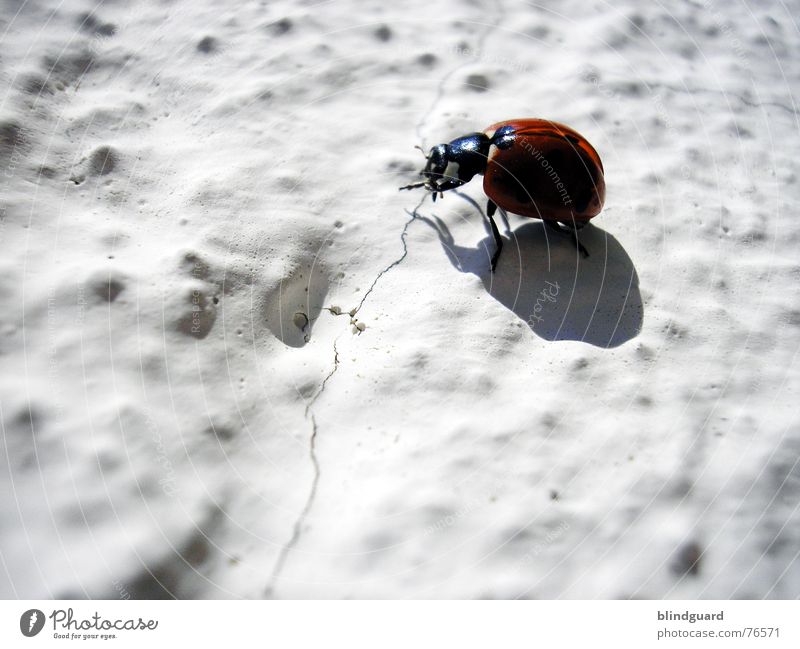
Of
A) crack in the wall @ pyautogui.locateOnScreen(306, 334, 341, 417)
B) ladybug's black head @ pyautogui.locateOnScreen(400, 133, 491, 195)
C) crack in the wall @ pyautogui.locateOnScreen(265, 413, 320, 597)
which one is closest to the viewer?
crack in the wall @ pyautogui.locateOnScreen(265, 413, 320, 597)

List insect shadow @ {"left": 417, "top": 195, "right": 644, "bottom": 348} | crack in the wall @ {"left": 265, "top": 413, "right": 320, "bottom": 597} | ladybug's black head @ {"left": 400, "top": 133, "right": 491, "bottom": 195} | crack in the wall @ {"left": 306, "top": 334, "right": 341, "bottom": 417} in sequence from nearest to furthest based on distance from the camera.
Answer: crack in the wall @ {"left": 265, "top": 413, "right": 320, "bottom": 597}, crack in the wall @ {"left": 306, "top": 334, "right": 341, "bottom": 417}, insect shadow @ {"left": 417, "top": 195, "right": 644, "bottom": 348}, ladybug's black head @ {"left": 400, "top": 133, "right": 491, "bottom": 195}

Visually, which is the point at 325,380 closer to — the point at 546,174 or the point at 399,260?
the point at 399,260

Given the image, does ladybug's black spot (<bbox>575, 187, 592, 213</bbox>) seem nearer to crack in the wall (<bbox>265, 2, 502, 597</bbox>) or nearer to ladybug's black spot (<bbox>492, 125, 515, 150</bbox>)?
ladybug's black spot (<bbox>492, 125, 515, 150</bbox>)

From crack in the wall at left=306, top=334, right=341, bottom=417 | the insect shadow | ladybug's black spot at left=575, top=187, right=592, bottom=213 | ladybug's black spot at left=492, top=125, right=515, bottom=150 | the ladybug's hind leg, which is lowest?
crack in the wall at left=306, top=334, right=341, bottom=417

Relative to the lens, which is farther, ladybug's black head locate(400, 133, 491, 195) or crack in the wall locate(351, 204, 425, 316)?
ladybug's black head locate(400, 133, 491, 195)

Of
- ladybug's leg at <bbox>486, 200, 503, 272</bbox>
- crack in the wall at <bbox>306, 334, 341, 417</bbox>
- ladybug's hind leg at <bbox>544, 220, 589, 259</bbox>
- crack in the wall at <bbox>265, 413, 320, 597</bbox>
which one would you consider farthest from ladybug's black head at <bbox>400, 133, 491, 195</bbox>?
crack in the wall at <bbox>265, 413, 320, 597</bbox>

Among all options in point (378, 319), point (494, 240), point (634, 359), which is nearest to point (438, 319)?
point (378, 319)

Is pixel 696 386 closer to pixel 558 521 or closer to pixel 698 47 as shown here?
pixel 558 521

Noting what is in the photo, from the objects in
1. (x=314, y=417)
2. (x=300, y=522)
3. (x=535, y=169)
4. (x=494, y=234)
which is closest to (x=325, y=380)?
(x=314, y=417)
